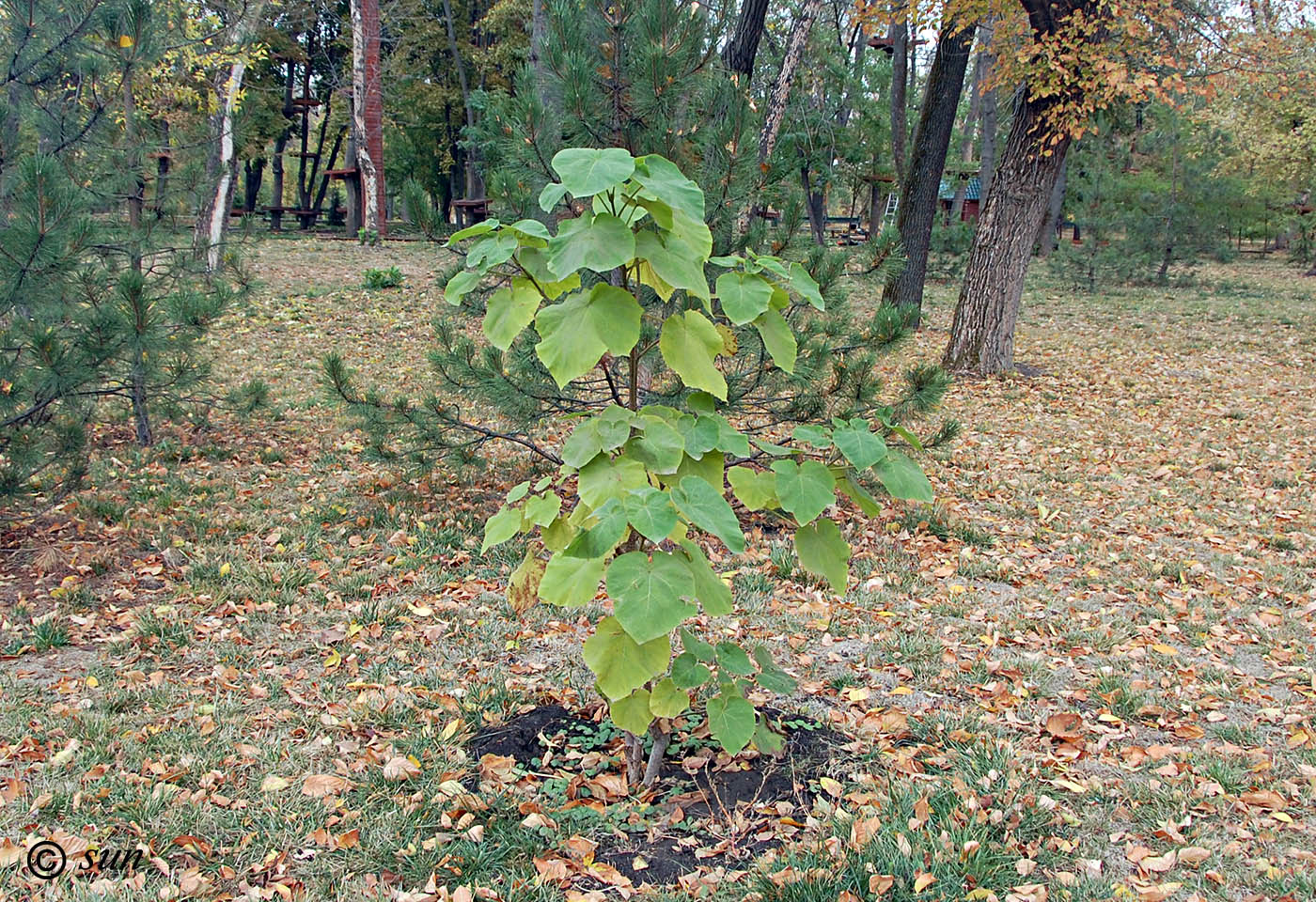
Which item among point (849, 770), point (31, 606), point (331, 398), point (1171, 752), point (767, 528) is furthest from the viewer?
point (767, 528)

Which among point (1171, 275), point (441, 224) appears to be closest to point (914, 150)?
point (441, 224)

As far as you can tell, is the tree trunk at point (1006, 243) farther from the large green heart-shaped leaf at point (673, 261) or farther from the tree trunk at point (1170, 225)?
the tree trunk at point (1170, 225)

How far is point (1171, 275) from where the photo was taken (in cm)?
1852

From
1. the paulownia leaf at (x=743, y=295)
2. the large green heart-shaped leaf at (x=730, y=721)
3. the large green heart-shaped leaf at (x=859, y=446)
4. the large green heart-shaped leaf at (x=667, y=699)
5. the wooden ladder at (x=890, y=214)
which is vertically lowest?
the large green heart-shaped leaf at (x=730, y=721)

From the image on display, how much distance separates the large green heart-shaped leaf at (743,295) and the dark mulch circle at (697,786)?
127 cm

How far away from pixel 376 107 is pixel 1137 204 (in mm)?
13883

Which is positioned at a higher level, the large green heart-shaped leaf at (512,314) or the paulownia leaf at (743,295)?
the paulownia leaf at (743,295)

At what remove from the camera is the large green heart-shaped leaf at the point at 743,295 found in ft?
6.60

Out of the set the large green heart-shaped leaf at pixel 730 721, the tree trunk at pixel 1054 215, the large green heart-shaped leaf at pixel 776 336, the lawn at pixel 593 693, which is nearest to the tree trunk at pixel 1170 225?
the tree trunk at pixel 1054 215

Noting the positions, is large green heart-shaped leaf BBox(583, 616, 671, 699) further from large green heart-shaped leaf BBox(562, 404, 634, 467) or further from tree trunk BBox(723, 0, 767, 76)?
tree trunk BBox(723, 0, 767, 76)

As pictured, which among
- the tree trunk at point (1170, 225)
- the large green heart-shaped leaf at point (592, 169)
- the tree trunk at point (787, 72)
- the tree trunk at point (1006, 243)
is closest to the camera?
the large green heart-shaped leaf at point (592, 169)

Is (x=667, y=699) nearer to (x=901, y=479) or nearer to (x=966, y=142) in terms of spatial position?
(x=901, y=479)

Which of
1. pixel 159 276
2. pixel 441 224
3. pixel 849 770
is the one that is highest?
pixel 441 224

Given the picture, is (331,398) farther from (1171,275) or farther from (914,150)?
(1171,275)
